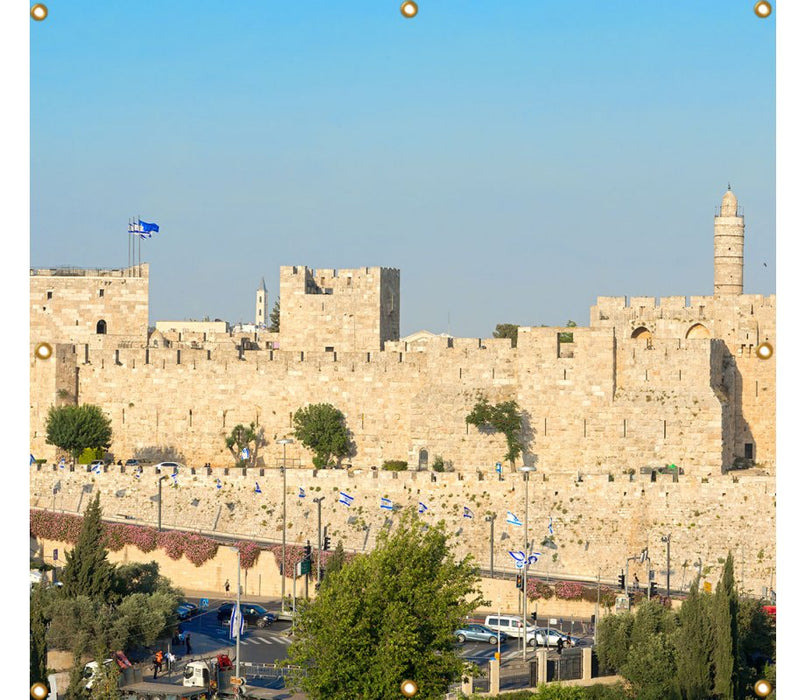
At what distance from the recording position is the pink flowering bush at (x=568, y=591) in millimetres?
29328

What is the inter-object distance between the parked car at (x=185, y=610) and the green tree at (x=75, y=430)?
11967 millimetres

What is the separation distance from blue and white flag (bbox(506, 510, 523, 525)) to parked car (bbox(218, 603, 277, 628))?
5445 millimetres

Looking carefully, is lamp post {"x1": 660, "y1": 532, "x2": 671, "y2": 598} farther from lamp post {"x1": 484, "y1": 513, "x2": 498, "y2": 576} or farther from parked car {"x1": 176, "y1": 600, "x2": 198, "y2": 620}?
parked car {"x1": 176, "y1": 600, "x2": 198, "y2": 620}

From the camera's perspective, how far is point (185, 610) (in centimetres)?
2877

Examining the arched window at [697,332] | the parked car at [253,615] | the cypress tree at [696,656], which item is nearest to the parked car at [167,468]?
the parked car at [253,615]

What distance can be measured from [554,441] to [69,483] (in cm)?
1134

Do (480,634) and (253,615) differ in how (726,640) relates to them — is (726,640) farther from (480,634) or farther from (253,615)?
(253,615)

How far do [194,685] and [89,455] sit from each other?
1881 cm

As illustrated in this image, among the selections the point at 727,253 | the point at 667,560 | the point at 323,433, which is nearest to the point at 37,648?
the point at 667,560

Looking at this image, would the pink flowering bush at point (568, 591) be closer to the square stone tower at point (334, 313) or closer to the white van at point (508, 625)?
the white van at point (508, 625)

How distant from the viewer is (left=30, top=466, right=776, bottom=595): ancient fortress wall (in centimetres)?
3128

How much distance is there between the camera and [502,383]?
125 feet

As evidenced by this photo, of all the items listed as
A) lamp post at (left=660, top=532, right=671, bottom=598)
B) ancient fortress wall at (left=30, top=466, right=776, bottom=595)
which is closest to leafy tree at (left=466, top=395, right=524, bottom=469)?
ancient fortress wall at (left=30, top=466, right=776, bottom=595)

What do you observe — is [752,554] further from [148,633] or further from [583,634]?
[148,633]
